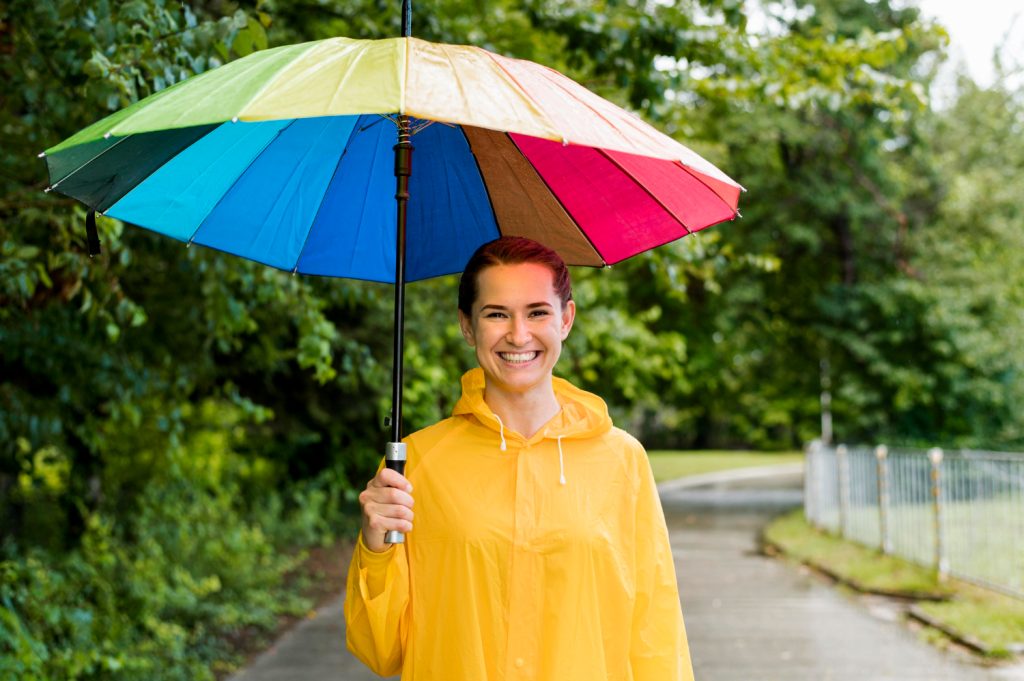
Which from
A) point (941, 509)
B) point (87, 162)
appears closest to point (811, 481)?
point (941, 509)

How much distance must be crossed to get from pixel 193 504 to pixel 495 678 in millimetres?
10445

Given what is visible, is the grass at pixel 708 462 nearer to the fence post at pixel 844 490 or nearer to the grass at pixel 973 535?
the fence post at pixel 844 490

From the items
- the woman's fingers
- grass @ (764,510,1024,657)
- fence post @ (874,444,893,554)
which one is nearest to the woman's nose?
the woman's fingers

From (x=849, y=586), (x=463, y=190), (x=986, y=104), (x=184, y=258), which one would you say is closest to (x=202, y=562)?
(x=184, y=258)

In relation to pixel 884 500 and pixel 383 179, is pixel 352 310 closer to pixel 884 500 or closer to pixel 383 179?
pixel 383 179

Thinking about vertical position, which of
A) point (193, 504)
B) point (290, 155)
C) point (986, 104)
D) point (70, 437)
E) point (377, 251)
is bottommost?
point (193, 504)

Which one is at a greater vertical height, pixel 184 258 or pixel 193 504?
pixel 184 258

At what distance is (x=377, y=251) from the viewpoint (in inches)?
142

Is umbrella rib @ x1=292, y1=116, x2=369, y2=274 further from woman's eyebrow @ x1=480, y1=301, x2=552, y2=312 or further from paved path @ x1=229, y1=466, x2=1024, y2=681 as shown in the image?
paved path @ x1=229, y1=466, x2=1024, y2=681

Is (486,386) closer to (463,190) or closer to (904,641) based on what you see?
(463,190)

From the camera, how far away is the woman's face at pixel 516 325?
2.83 metres

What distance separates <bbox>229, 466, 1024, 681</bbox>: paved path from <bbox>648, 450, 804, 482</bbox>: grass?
21.5 metres

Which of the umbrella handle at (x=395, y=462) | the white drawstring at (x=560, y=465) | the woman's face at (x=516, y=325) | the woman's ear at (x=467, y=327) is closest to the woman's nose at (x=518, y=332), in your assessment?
the woman's face at (x=516, y=325)

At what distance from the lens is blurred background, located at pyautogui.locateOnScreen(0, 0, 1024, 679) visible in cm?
570
